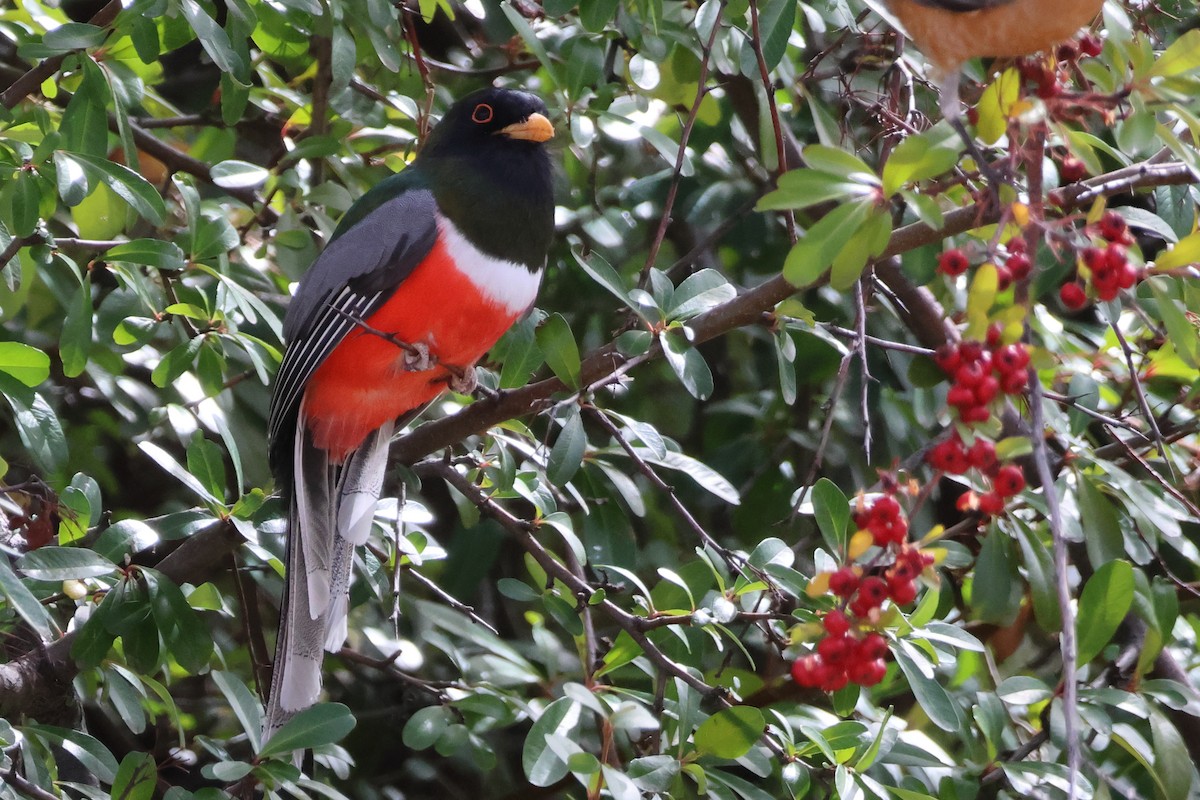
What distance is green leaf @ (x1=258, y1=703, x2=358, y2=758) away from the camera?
7.05ft

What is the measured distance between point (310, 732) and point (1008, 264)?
146 centimetres

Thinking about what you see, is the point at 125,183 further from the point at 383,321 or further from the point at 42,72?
the point at 383,321

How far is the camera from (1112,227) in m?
1.34

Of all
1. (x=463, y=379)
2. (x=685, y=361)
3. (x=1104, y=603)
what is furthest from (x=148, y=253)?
(x=1104, y=603)

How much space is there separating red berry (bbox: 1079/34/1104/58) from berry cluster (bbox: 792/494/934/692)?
1.79 feet

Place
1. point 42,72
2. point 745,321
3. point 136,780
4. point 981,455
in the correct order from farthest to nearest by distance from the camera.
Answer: point 42,72 < point 136,780 < point 745,321 < point 981,455

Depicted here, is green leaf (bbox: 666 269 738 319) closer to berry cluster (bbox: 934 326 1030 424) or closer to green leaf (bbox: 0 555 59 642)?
berry cluster (bbox: 934 326 1030 424)

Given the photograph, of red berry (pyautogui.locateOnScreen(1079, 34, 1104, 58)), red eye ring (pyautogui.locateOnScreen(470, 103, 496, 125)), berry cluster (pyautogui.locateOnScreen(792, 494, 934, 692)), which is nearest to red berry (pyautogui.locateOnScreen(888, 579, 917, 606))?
berry cluster (pyautogui.locateOnScreen(792, 494, 934, 692))

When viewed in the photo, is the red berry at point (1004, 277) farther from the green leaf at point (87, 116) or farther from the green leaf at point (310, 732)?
the green leaf at point (87, 116)

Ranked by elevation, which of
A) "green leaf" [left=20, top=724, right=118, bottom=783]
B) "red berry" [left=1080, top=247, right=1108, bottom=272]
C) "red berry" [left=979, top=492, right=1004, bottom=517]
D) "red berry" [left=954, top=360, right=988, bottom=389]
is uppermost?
"red berry" [left=1080, top=247, right=1108, bottom=272]

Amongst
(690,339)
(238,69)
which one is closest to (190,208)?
(238,69)

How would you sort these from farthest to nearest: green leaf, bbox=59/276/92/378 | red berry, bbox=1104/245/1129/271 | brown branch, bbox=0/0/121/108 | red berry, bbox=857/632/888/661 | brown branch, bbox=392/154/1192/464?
brown branch, bbox=0/0/121/108 < green leaf, bbox=59/276/92/378 < red berry, bbox=857/632/888/661 < brown branch, bbox=392/154/1192/464 < red berry, bbox=1104/245/1129/271

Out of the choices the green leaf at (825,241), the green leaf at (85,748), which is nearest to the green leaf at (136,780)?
the green leaf at (85,748)

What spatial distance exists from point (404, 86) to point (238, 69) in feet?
2.18
